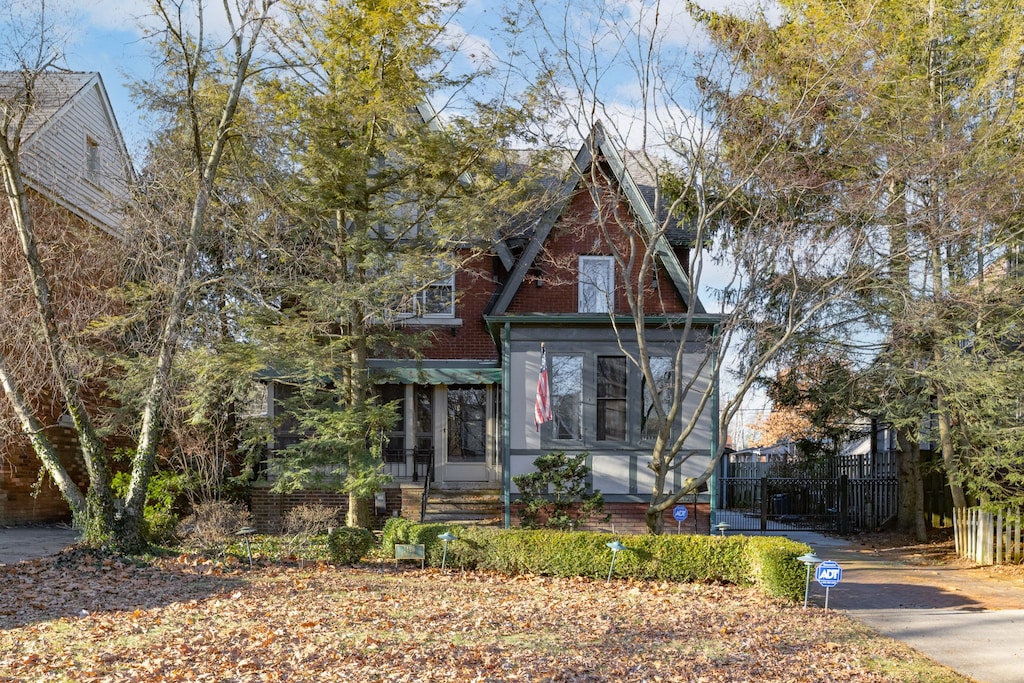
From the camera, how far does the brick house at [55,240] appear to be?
1602 cm

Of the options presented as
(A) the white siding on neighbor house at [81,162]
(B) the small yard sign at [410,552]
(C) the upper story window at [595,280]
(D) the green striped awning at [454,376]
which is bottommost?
(B) the small yard sign at [410,552]

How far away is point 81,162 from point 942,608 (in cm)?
2127

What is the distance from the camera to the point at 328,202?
1652cm

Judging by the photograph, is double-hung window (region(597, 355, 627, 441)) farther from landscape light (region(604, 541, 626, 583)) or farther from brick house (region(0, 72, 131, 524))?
brick house (region(0, 72, 131, 524))

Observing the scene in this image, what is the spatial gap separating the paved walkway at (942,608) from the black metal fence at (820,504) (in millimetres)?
3702

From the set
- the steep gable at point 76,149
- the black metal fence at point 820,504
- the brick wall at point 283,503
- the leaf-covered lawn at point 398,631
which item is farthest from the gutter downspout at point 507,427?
the steep gable at point 76,149

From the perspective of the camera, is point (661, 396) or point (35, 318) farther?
point (661, 396)

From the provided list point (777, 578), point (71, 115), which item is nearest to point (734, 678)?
point (777, 578)

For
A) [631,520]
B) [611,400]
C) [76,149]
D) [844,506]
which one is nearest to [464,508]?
[631,520]

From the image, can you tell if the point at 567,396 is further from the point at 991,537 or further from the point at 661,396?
the point at 991,537

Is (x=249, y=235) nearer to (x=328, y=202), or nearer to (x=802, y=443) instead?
(x=328, y=202)

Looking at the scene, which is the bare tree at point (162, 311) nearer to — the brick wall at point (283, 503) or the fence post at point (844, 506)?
the brick wall at point (283, 503)

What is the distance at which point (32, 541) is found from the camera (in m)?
16.6

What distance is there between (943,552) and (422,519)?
11.0m
